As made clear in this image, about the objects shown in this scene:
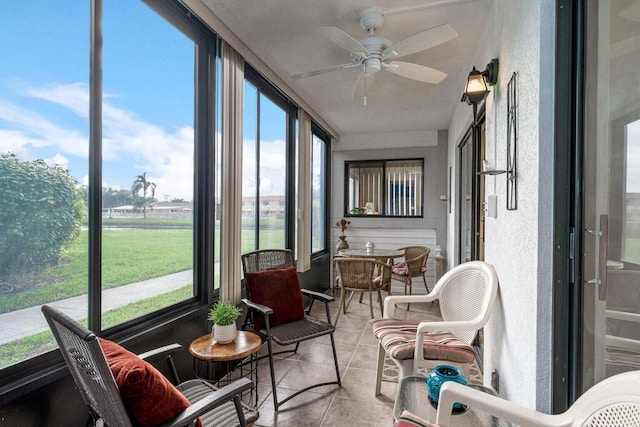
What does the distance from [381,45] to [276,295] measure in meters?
2.01

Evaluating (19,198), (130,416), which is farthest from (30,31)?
(130,416)

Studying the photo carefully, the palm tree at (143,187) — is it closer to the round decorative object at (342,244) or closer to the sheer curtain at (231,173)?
the sheer curtain at (231,173)

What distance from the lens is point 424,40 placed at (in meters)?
2.11

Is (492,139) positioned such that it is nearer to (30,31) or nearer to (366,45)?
(366,45)

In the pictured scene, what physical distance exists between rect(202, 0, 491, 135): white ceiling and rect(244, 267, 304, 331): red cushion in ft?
6.10

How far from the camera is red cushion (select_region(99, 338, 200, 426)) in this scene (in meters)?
1.05

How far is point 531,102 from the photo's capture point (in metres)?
1.35

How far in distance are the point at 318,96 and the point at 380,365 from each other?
3.06 metres

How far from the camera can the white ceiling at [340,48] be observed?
2.20 metres

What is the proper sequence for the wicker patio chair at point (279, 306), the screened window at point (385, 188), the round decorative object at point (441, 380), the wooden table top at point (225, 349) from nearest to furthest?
the round decorative object at point (441, 380) < the wooden table top at point (225, 349) < the wicker patio chair at point (279, 306) < the screened window at point (385, 188)

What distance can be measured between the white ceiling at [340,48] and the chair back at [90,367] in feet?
6.82

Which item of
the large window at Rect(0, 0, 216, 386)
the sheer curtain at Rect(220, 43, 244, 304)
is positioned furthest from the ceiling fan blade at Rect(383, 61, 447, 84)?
the large window at Rect(0, 0, 216, 386)

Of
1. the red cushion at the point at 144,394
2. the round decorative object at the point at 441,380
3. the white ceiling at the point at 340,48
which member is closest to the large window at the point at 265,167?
the white ceiling at the point at 340,48

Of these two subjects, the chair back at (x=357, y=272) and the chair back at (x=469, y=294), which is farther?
the chair back at (x=357, y=272)
